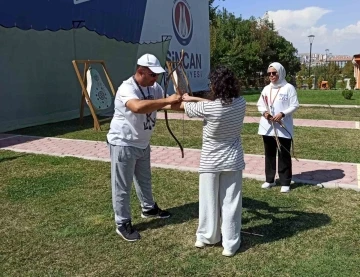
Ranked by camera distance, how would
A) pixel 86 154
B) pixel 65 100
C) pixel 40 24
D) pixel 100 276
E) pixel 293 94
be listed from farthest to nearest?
pixel 65 100
pixel 40 24
pixel 86 154
pixel 293 94
pixel 100 276

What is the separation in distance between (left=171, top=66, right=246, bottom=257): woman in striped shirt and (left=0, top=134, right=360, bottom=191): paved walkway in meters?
2.33

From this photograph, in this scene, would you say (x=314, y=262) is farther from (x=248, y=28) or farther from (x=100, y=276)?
(x=248, y=28)

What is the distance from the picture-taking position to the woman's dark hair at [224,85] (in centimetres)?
344

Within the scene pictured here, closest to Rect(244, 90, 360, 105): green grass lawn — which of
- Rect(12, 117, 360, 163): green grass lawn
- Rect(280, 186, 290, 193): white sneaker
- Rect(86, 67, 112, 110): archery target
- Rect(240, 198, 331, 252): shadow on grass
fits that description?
Rect(12, 117, 360, 163): green grass lawn

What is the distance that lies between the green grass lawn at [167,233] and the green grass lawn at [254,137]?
2.32 metres

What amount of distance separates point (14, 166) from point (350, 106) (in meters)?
13.2

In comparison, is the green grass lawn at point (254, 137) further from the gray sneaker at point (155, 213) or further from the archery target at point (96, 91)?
the gray sneaker at point (155, 213)

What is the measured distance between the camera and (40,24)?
33.2 feet

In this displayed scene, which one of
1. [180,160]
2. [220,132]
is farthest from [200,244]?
[180,160]

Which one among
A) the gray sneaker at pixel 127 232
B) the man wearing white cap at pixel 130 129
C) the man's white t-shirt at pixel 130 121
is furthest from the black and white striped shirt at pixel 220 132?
the gray sneaker at pixel 127 232

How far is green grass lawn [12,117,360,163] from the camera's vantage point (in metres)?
7.71

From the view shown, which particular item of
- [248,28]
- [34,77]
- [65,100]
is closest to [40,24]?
[34,77]

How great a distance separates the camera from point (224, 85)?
135 inches

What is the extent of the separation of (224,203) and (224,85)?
1.01 meters
